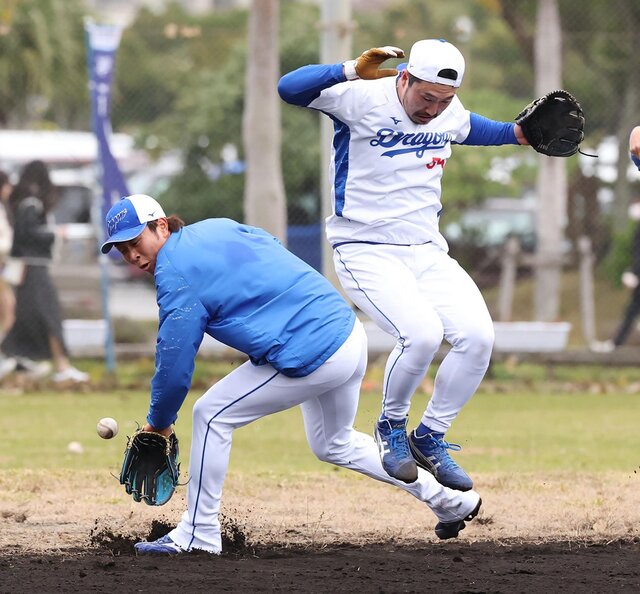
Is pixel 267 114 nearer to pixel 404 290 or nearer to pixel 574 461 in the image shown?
pixel 574 461

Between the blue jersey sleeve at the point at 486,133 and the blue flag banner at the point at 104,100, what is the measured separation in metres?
8.21

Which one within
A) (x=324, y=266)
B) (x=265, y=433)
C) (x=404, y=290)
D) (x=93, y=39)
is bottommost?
(x=265, y=433)

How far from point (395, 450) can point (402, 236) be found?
1.08m

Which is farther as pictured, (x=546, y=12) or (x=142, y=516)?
(x=546, y=12)

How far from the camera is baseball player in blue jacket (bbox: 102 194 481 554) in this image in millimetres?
6539

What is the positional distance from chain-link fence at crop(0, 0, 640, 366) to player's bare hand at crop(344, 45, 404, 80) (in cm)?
982

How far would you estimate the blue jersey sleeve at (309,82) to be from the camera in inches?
283

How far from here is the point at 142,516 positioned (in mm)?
8422

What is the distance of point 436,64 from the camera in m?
7.04

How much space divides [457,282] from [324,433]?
103 cm

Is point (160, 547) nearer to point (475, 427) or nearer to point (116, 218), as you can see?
point (116, 218)

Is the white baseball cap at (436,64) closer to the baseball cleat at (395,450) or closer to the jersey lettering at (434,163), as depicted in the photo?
the jersey lettering at (434,163)

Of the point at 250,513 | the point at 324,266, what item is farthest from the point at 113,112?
the point at 250,513

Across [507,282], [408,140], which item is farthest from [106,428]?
[507,282]
